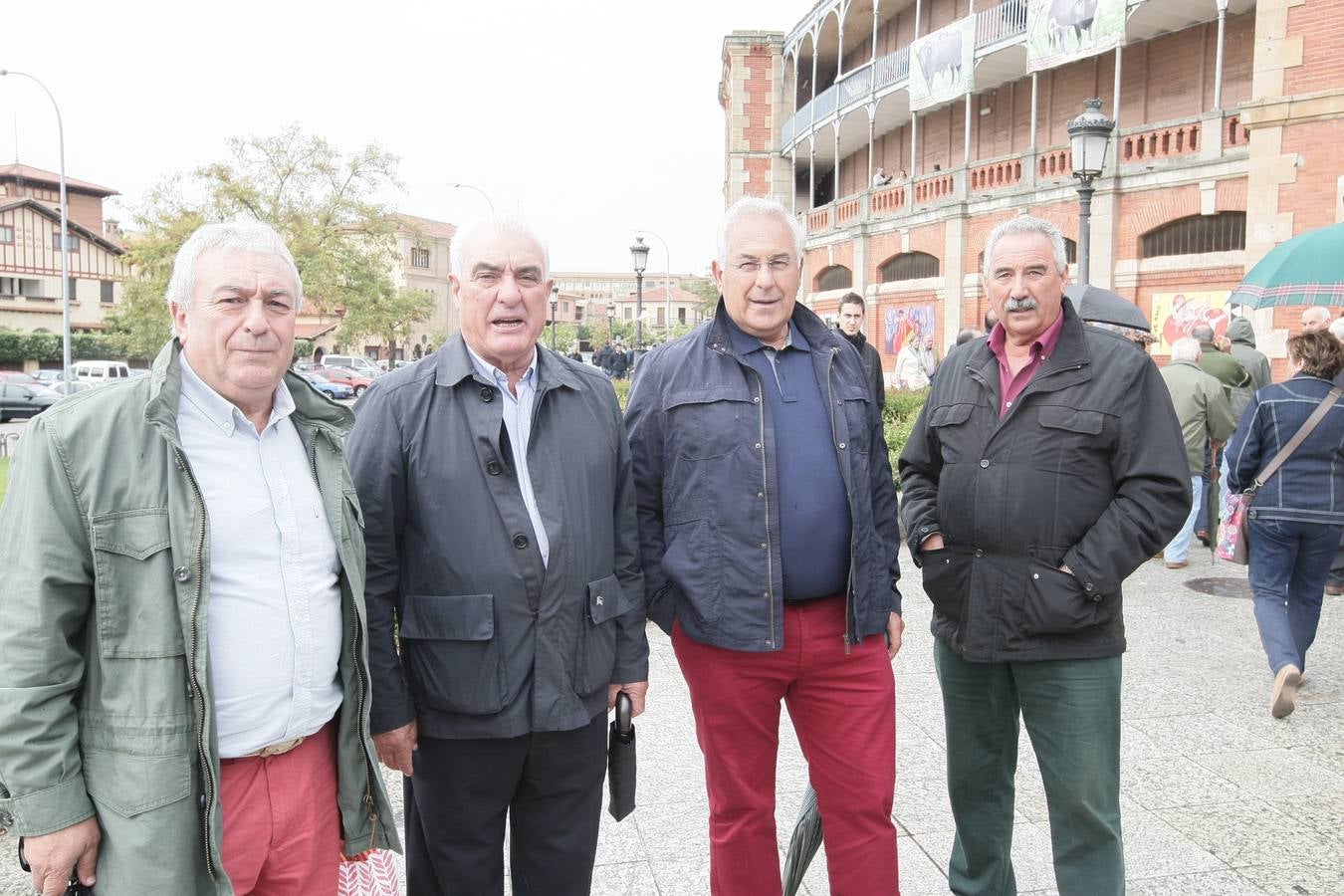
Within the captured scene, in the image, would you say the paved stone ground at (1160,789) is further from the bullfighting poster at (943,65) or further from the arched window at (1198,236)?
the bullfighting poster at (943,65)

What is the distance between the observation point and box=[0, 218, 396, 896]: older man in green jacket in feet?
6.09

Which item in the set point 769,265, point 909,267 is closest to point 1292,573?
point 769,265

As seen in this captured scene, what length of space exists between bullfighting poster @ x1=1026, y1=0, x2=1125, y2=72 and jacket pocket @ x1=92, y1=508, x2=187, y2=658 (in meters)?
20.5

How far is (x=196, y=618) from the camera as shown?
195 centimetres

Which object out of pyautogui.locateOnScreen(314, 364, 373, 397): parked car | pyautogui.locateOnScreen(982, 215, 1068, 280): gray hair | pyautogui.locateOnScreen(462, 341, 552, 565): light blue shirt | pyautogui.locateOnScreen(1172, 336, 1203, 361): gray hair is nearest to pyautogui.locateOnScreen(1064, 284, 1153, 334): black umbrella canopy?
pyautogui.locateOnScreen(982, 215, 1068, 280): gray hair

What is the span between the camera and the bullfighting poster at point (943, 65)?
22.3 metres

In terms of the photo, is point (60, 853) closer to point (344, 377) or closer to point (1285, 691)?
point (1285, 691)

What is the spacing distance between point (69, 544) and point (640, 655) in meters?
1.44

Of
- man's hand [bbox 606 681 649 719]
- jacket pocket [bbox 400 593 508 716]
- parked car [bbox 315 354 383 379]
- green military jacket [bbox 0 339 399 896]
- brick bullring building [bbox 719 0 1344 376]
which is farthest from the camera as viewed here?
parked car [bbox 315 354 383 379]

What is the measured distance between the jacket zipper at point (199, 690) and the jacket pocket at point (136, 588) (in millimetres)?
35

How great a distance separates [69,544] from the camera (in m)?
1.86

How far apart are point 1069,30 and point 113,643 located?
2184 centimetres

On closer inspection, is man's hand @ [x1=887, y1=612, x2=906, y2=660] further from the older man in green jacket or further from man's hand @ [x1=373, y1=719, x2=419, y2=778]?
the older man in green jacket

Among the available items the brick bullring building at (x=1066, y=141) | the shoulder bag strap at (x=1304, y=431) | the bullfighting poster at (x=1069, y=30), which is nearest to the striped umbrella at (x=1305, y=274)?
the brick bullring building at (x=1066, y=141)
